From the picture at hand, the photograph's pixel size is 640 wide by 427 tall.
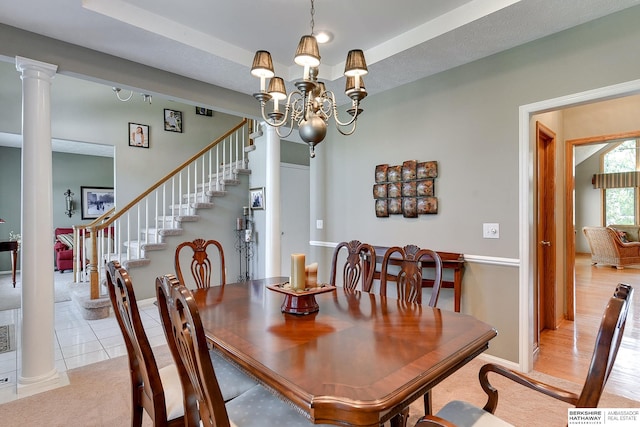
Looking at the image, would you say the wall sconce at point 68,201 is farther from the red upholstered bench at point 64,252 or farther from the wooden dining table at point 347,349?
the wooden dining table at point 347,349

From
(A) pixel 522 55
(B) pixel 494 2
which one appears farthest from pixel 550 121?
(B) pixel 494 2

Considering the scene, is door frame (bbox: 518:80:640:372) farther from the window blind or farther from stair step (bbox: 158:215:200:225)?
the window blind

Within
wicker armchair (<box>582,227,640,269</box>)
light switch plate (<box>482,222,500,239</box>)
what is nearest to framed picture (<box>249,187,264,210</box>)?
light switch plate (<box>482,222,500,239</box>)

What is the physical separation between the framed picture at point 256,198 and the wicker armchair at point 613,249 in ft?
25.5

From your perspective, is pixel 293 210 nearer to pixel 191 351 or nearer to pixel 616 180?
pixel 191 351

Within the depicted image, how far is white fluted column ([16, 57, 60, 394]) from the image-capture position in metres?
2.37

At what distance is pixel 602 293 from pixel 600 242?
11.6 feet

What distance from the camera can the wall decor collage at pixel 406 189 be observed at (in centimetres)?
317

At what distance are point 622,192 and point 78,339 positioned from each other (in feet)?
42.9

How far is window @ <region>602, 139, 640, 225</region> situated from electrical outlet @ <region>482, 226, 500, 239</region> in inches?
380

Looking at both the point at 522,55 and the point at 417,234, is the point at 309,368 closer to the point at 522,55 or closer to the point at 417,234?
the point at 417,234

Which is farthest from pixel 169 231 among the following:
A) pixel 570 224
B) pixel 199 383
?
pixel 570 224

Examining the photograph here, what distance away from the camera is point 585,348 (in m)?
3.03

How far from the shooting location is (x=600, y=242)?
304 inches
